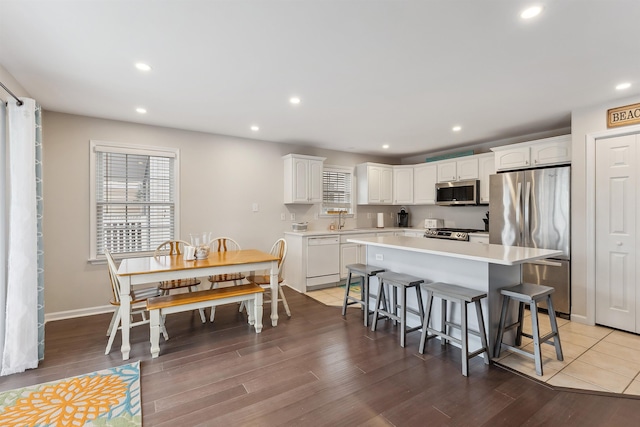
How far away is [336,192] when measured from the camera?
5.94m

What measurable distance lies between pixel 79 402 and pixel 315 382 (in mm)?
1625

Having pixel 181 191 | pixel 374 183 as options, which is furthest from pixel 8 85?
pixel 374 183

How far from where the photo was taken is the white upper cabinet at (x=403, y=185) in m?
6.11

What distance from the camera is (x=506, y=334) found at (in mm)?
2734

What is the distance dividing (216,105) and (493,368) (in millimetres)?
3728

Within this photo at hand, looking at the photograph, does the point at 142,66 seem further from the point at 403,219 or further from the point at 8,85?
the point at 403,219

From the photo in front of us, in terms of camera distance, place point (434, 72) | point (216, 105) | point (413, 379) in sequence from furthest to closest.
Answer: point (216, 105), point (434, 72), point (413, 379)

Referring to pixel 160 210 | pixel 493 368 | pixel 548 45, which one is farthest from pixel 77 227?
pixel 548 45

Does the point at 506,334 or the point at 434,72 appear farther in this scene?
the point at 506,334

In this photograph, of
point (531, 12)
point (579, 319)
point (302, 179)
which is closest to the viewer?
point (531, 12)

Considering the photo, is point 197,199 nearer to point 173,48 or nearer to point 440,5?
point 173,48

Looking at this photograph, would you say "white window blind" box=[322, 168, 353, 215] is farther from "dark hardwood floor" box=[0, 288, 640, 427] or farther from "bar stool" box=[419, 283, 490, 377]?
"bar stool" box=[419, 283, 490, 377]

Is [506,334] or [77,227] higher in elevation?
[77,227]

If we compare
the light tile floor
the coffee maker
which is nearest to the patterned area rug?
the light tile floor
